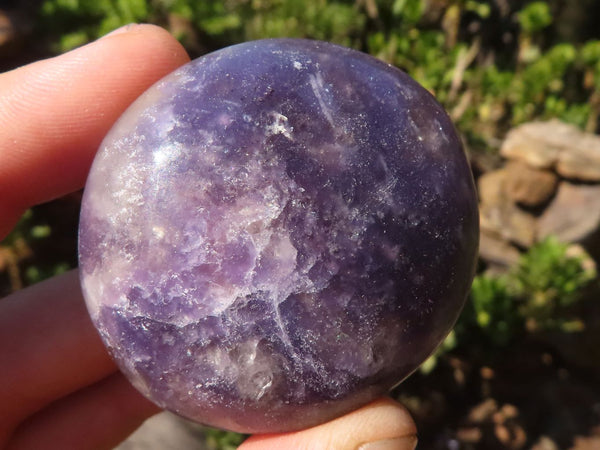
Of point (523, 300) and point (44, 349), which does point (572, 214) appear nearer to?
point (523, 300)

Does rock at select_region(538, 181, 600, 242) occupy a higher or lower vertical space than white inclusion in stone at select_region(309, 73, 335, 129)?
lower

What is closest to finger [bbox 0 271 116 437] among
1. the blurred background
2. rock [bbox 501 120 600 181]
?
the blurred background

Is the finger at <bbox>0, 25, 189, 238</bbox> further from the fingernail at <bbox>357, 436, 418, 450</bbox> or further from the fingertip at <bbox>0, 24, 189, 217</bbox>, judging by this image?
the fingernail at <bbox>357, 436, 418, 450</bbox>

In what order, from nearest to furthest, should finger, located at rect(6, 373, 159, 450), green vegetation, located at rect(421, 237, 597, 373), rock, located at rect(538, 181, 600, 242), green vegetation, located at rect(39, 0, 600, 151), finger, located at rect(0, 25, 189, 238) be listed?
1. finger, located at rect(0, 25, 189, 238)
2. finger, located at rect(6, 373, 159, 450)
3. green vegetation, located at rect(421, 237, 597, 373)
4. rock, located at rect(538, 181, 600, 242)
5. green vegetation, located at rect(39, 0, 600, 151)

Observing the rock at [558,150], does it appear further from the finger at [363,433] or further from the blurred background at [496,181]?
the finger at [363,433]

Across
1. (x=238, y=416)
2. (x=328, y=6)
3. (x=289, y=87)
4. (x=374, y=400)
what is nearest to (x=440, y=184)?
(x=289, y=87)

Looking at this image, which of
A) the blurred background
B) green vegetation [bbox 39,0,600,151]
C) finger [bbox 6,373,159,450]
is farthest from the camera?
green vegetation [bbox 39,0,600,151]

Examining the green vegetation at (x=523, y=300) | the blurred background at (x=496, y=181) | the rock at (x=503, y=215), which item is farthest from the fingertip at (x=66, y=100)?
the rock at (x=503, y=215)
